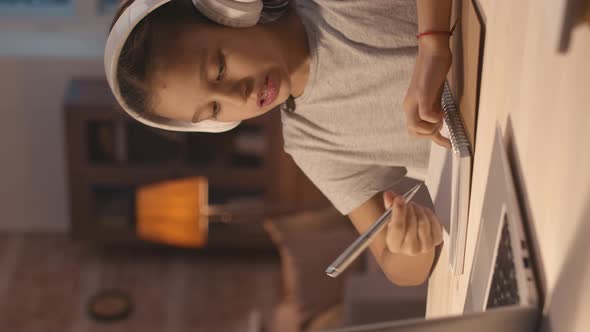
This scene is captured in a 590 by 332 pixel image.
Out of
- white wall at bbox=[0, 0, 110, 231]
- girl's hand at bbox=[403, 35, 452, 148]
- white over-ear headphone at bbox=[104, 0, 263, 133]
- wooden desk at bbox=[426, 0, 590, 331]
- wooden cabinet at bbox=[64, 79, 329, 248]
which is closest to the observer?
wooden desk at bbox=[426, 0, 590, 331]

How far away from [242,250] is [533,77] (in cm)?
279

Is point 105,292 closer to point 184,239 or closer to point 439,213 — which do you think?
point 184,239

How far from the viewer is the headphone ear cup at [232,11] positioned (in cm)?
74

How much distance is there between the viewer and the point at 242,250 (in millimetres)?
3211

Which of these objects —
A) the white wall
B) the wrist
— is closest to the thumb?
the wrist

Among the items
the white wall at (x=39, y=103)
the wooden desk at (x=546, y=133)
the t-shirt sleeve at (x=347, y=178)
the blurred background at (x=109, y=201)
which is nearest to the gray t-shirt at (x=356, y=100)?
the t-shirt sleeve at (x=347, y=178)

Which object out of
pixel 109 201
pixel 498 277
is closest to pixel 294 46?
pixel 498 277

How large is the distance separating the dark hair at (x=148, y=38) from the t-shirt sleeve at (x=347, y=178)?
0.17 meters

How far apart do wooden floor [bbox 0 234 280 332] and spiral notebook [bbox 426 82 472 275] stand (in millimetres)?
2140

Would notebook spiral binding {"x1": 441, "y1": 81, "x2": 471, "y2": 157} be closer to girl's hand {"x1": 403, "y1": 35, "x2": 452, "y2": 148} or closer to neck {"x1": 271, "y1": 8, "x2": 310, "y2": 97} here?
girl's hand {"x1": 403, "y1": 35, "x2": 452, "y2": 148}

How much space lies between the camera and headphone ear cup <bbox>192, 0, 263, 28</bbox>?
29.0 inches

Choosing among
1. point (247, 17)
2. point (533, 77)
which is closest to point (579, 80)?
point (533, 77)

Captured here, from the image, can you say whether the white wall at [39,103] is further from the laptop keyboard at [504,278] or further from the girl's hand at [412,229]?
the laptop keyboard at [504,278]

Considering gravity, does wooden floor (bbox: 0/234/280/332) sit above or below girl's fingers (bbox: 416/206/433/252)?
below
